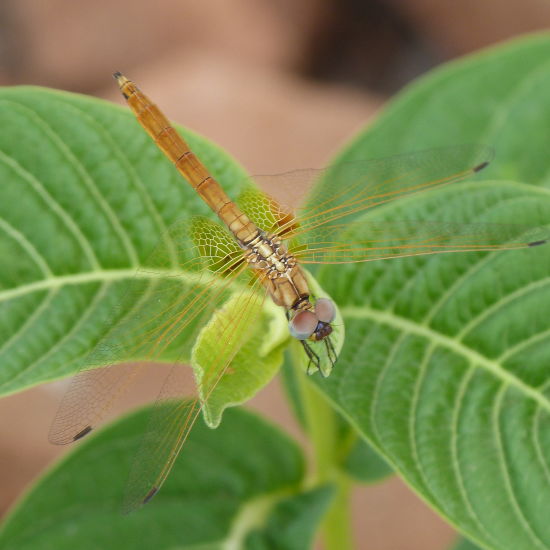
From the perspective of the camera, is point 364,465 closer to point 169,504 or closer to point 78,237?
point 169,504

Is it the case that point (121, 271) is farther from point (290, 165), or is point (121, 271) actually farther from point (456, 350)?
point (290, 165)

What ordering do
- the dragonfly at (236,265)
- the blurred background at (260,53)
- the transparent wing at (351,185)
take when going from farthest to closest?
the blurred background at (260,53)
the transparent wing at (351,185)
the dragonfly at (236,265)

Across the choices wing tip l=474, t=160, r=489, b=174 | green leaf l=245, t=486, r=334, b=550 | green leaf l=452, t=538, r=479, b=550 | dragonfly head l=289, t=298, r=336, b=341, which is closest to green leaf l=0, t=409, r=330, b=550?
green leaf l=245, t=486, r=334, b=550

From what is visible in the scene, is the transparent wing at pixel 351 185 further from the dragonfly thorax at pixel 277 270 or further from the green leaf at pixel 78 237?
the green leaf at pixel 78 237

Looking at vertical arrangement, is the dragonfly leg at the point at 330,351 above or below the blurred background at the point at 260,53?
below

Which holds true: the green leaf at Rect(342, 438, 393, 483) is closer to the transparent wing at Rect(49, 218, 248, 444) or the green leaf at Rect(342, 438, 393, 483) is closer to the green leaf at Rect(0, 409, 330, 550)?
the green leaf at Rect(0, 409, 330, 550)

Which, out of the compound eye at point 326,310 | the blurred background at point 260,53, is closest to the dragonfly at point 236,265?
the compound eye at point 326,310
